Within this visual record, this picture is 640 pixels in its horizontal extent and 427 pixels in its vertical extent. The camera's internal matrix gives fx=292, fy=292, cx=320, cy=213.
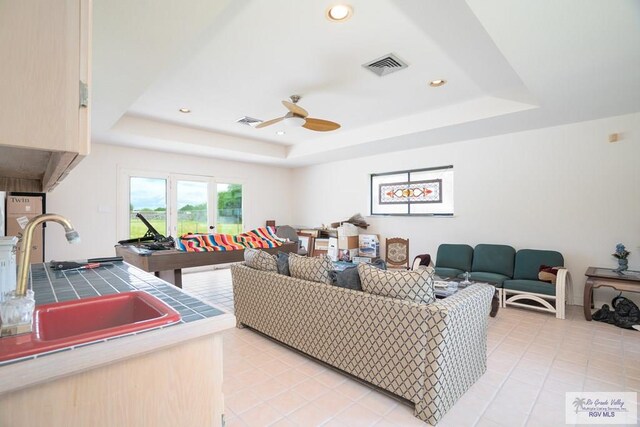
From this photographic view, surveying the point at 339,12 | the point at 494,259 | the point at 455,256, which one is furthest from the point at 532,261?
the point at 339,12

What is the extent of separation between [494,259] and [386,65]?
321 centimetres

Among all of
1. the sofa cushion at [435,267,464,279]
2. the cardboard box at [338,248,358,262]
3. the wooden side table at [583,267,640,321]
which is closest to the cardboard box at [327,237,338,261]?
the cardboard box at [338,248,358,262]

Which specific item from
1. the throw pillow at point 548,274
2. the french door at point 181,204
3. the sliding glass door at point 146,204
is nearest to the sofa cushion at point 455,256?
the throw pillow at point 548,274

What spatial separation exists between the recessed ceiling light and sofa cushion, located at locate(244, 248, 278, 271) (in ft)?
7.02

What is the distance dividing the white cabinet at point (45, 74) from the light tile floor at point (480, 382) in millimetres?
1810

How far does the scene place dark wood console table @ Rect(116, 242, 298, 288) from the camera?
10.1 ft

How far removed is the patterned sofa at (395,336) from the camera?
1.78 m

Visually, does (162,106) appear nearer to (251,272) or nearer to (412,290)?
(251,272)

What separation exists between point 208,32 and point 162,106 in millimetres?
2290

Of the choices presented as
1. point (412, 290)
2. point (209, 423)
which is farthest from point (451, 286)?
point (209, 423)

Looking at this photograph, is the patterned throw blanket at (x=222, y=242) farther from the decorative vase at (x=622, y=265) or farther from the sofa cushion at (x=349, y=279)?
the decorative vase at (x=622, y=265)

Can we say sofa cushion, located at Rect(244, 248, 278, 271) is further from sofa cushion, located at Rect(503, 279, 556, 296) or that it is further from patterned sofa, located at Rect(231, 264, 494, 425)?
sofa cushion, located at Rect(503, 279, 556, 296)

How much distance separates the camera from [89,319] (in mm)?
1307

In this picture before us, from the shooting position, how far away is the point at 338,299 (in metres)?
2.23
